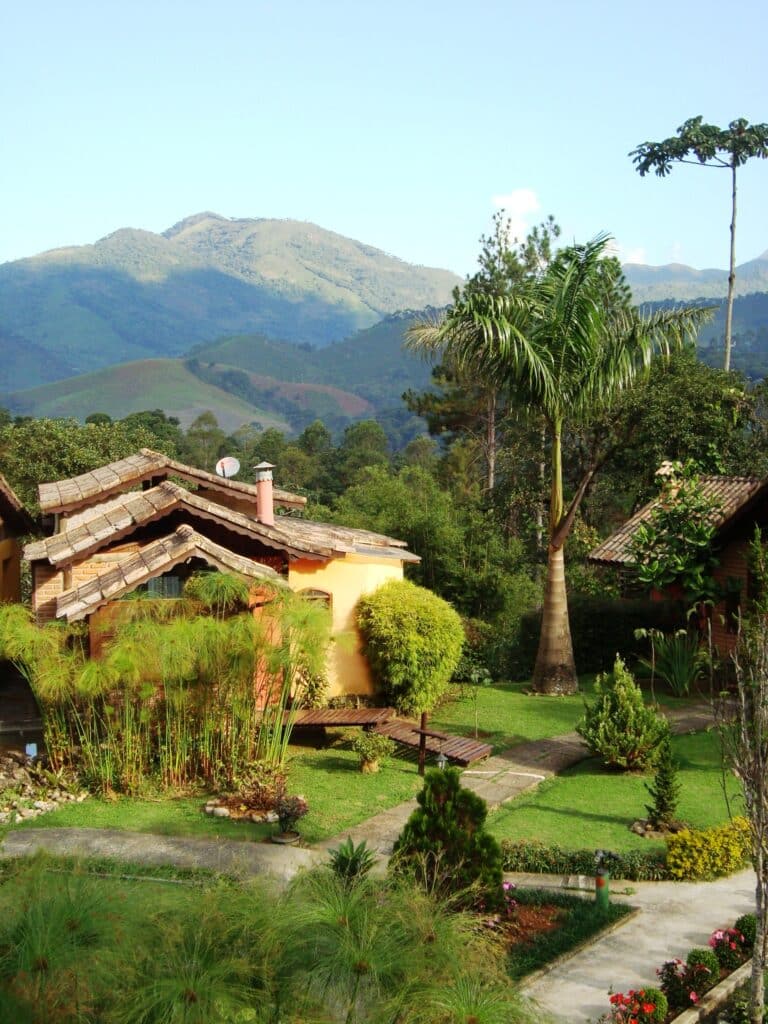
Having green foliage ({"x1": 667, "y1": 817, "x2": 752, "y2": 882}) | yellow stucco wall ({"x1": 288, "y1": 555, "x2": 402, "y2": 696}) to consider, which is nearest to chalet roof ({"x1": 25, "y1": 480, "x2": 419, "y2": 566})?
yellow stucco wall ({"x1": 288, "y1": 555, "x2": 402, "y2": 696})

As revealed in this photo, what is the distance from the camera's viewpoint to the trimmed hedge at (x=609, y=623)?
2153 cm

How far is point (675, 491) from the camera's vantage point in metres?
21.0

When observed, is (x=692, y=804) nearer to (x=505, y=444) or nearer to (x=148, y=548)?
(x=148, y=548)

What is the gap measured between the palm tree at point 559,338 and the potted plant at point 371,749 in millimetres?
5898

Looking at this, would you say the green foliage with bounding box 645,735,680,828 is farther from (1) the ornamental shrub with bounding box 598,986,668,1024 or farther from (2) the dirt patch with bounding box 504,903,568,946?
(1) the ornamental shrub with bounding box 598,986,668,1024

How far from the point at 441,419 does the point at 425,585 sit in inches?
632

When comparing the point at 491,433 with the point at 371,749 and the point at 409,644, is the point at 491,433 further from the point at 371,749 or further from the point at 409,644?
the point at 371,749

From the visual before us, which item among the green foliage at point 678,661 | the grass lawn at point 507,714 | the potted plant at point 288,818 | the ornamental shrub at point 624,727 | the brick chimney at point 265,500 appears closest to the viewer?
the potted plant at point 288,818

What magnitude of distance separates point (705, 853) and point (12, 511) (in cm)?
1973

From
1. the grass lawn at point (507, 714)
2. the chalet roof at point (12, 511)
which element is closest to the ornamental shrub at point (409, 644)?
the grass lawn at point (507, 714)

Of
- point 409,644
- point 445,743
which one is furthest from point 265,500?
point 445,743

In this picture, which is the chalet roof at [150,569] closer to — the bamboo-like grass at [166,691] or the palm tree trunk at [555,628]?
the bamboo-like grass at [166,691]

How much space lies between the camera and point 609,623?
21.7 metres

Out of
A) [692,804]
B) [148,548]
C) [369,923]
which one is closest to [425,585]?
[148,548]
